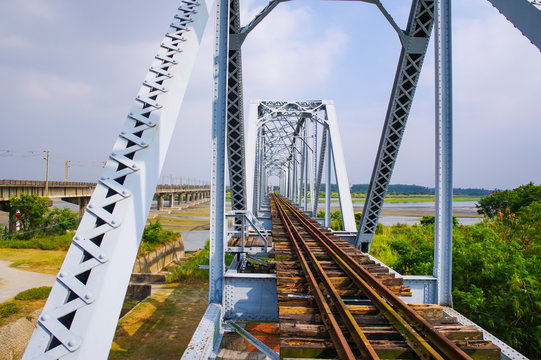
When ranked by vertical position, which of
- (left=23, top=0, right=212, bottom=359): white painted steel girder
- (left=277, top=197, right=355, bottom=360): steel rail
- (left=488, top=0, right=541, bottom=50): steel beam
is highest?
(left=488, top=0, right=541, bottom=50): steel beam

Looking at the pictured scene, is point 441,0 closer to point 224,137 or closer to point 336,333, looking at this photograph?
point 224,137

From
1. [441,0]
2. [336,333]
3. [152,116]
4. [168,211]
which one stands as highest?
[441,0]

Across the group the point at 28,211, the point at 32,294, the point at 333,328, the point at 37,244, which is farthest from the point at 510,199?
the point at 28,211

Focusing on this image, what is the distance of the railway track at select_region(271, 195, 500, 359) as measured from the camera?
9.43 ft

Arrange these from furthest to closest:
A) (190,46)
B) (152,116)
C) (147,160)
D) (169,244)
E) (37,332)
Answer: (169,244) → (190,46) → (152,116) → (147,160) → (37,332)

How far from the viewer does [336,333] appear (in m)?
3.07

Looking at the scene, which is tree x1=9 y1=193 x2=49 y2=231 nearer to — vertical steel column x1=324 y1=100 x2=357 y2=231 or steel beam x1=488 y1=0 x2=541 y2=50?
vertical steel column x1=324 y1=100 x2=357 y2=231

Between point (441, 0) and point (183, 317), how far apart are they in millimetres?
10512

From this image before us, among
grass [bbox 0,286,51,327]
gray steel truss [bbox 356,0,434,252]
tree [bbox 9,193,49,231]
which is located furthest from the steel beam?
tree [bbox 9,193,49,231]

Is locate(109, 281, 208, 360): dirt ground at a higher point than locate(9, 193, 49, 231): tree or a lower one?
lower

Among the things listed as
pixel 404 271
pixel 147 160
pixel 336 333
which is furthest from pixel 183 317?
pixel 147 160

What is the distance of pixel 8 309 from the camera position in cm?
905

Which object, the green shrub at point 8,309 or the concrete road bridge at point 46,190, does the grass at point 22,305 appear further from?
the concrete road bridge at point 46,190

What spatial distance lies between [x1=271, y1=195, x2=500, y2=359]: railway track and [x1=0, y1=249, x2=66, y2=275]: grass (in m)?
14.2
